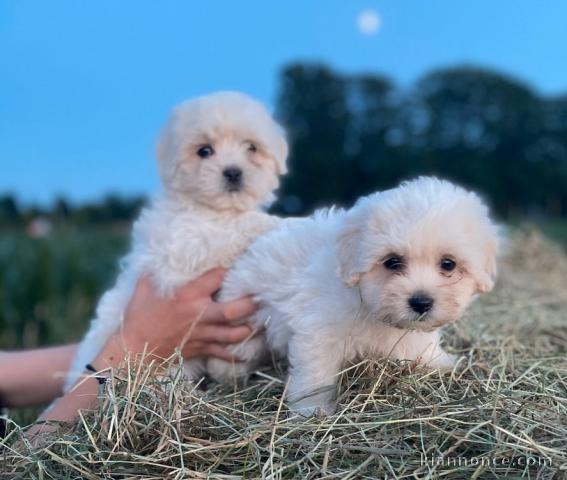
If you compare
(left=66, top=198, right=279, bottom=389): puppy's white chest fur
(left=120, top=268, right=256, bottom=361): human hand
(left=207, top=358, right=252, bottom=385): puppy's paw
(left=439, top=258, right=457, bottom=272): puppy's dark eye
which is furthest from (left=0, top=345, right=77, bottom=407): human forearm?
(left=439, top=258, right=457, bottom=272): puppy's dark eye

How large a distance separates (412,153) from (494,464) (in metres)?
24.5

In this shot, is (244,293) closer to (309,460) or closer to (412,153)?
(309,460)

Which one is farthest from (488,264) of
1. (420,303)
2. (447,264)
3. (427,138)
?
(427,138)

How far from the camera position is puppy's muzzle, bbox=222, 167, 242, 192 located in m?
3.79

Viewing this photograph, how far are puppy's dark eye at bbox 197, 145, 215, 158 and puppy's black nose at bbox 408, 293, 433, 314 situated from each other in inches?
68.6

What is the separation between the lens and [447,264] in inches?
106

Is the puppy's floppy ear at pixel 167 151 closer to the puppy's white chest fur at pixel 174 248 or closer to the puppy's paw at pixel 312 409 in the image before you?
the puppy's white chest fur at pixel 174 248

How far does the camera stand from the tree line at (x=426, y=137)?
971 inches

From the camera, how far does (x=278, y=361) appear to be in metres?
3.34

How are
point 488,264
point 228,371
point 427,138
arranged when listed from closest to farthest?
point 488,264, point 228,371, point 427,138

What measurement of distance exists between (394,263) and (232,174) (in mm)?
1371

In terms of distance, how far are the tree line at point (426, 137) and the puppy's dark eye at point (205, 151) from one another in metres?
18.1

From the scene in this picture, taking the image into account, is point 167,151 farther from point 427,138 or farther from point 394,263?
point 427,138

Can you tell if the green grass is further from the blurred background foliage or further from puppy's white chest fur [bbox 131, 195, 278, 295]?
the blurred background foliage
